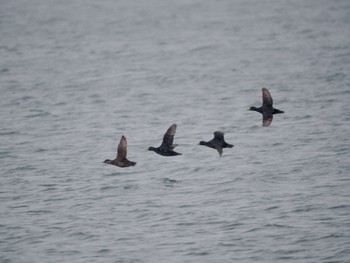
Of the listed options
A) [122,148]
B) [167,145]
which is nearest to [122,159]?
[122,148]

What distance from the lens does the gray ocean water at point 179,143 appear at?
28125 mm

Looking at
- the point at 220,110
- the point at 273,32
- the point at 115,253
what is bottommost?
the point at 115,253

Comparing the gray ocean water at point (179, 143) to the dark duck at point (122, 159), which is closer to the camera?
the gray ocean water at point (179, 143)

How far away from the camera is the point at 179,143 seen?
40312 millimetres

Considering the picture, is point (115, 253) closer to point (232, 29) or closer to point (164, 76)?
point (164, 76)

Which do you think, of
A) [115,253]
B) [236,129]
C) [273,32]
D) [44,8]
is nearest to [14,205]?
[115,253]

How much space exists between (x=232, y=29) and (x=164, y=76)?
70.5 feet

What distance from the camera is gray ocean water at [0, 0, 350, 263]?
28125 mm

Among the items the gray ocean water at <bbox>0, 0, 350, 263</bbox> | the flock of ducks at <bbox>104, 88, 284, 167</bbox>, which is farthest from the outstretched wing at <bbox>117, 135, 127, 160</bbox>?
the gray ocean water at <bbox>0, 0, 350, 263</bbox>

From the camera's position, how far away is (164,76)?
205 feet

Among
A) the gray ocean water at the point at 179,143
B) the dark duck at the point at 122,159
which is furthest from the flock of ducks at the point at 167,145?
the gray ocean water at the point at 179,143

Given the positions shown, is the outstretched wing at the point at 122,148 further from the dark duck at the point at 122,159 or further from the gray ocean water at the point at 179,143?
the gray ocean water at the point at 179,143

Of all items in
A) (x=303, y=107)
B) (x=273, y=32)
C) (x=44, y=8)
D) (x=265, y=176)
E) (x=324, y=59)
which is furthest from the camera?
(x=44, y=8)

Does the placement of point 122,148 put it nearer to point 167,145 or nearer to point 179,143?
point 167,145
